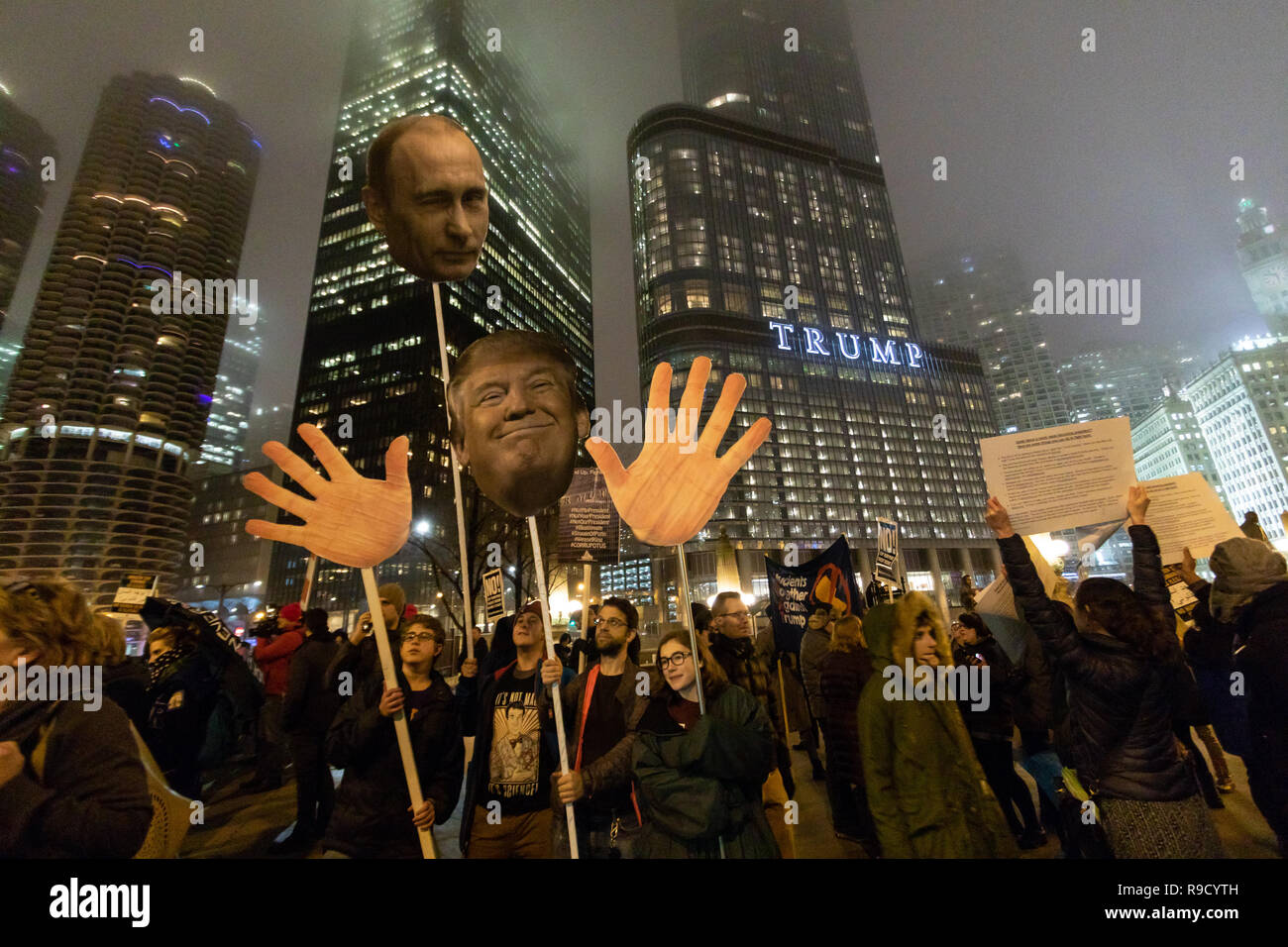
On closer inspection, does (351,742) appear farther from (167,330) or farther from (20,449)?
(20,449)

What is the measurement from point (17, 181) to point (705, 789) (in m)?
178

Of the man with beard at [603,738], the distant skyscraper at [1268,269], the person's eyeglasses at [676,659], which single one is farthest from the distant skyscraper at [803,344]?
the person's eyeglasses at [676,659]

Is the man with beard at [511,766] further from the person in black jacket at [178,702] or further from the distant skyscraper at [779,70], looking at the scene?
the distant skyscraper at [779,70]

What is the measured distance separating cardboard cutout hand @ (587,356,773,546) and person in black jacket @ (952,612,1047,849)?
2890mm

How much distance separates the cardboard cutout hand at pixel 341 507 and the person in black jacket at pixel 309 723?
2.10 metres

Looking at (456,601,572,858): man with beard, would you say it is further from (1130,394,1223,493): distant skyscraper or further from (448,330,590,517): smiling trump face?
(1130,394,1223,493): distant skyscraper

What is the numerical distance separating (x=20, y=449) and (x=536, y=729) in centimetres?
13976

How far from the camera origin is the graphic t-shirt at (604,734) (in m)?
3.54

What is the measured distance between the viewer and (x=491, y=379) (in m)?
3.89

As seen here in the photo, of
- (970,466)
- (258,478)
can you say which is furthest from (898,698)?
(970,466)

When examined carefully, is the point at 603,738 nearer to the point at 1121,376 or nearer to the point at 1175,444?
the point at 1175,444

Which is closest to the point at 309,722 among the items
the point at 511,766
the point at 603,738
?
the point at 511,766

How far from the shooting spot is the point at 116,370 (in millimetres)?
94500
